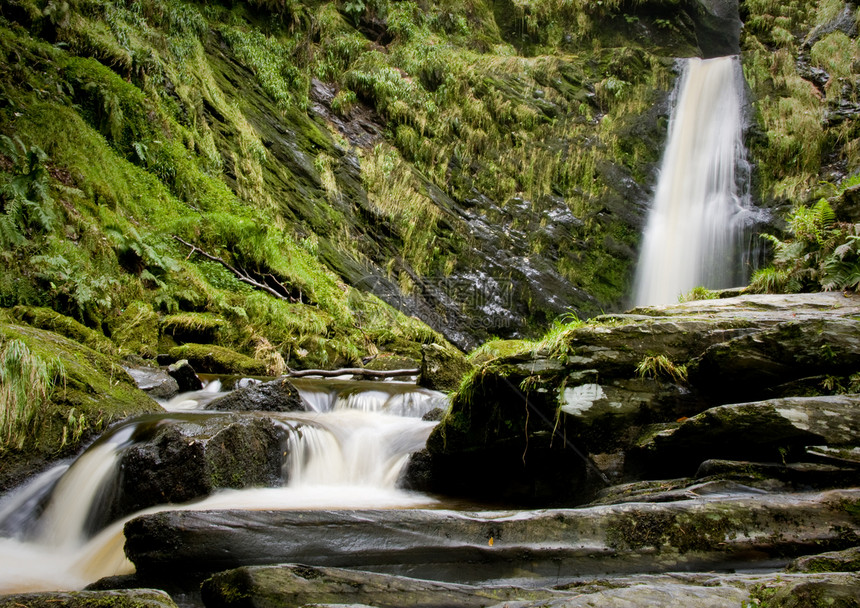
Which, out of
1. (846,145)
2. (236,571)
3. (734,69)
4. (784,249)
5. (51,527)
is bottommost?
(51,527)

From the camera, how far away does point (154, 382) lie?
6.21 meters

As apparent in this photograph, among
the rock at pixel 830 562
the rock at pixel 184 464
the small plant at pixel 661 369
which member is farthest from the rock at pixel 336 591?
the small plant at pixel 661 369

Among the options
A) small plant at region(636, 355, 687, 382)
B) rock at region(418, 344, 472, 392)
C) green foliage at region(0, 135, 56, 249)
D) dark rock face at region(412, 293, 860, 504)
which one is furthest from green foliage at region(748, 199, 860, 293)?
green foliage at region(0, 135, 56, 249)

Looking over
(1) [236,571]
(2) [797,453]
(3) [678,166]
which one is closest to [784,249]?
(2) [797,453]

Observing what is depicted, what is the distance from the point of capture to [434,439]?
4523 mm

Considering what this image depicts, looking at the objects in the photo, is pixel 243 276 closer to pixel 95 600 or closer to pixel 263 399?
pixel 263 399

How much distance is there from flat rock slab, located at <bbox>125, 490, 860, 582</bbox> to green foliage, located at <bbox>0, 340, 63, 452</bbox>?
2.01m

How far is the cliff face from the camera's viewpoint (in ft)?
26.3

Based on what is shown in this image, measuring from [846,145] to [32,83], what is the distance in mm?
21165

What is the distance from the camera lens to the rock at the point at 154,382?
20.0 feet

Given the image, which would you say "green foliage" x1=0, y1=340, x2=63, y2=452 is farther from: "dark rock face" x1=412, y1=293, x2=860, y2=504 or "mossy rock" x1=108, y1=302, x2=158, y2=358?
"dark rock face" x1=412, y1=293, x2=860, y2=504

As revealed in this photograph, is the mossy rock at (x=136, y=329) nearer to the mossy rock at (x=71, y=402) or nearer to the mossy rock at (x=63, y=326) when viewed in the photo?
the mossy rock at (x=63, y=326)

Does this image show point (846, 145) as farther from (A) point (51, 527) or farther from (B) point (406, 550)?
(A) point (51, 527)

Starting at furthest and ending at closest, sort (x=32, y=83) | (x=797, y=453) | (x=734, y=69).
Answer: (x=734, y=69) < (x=32, y=83) < (x=797, y=453)
